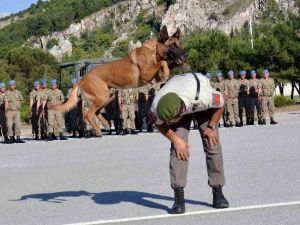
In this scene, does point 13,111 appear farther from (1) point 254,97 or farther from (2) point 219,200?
(2) point 219,200

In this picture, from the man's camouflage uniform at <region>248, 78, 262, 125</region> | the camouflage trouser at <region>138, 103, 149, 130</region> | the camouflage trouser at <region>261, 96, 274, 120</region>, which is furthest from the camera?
the man's camouflage uniform at <region>248, 78, 262, 125</region>

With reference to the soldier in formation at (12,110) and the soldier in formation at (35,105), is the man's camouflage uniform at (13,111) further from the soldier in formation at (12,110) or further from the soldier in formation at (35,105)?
the soldier in formation at (35,105)

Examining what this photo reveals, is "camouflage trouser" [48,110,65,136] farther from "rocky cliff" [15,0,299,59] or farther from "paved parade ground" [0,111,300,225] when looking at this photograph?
"rocky cliff" [15,0,299,59]

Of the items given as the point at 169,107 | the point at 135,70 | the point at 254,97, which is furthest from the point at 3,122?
the point at 135,70

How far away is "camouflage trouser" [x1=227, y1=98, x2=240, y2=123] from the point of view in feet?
81.9

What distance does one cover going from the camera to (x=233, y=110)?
2512 cm

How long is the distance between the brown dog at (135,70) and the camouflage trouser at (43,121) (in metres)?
16.2

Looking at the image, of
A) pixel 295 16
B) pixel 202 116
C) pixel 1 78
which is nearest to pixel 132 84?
pixel 202 116

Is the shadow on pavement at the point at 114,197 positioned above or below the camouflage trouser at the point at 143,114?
below

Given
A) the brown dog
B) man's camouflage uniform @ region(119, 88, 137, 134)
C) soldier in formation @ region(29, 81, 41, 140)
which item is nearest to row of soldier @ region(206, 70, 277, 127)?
man's camouflage uniform @ region(119, 88, 137, 134)

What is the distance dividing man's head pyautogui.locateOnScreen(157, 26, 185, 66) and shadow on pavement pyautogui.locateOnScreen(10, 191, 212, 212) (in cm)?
242

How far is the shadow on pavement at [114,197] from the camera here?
9070mm

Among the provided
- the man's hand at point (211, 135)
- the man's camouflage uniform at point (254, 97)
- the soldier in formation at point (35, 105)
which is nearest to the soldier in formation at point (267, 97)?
the man's camouflage uniform at point (254, 97)

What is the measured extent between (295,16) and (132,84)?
136 feet
